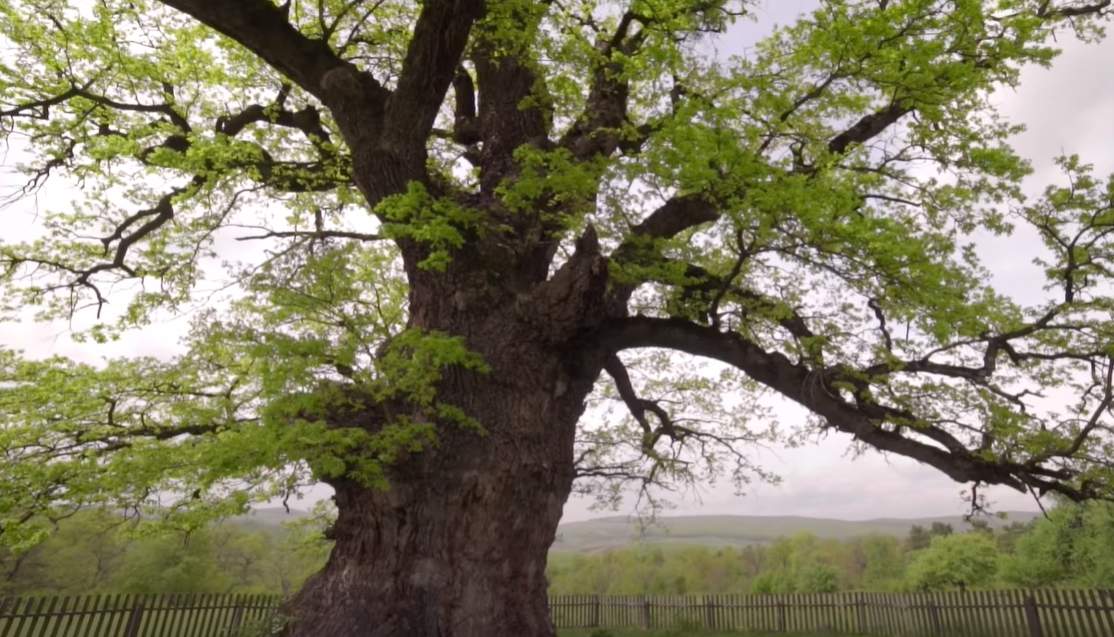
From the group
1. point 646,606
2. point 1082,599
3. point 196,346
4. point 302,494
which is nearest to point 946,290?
point 302,494

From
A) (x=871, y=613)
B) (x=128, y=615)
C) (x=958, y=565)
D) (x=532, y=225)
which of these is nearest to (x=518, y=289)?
(x=532, y=225)

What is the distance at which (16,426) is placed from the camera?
7273 millimetres

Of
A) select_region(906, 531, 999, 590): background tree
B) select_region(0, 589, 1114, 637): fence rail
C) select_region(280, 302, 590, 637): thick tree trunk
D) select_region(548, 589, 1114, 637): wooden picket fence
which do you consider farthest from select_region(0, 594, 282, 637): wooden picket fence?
select_region(906, 531, 999, 590): background tree

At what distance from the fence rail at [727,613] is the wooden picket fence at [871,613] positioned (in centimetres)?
2

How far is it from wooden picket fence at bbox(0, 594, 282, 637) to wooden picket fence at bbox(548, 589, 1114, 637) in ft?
25.5

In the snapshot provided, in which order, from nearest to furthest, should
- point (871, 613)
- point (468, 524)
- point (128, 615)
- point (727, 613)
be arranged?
point (468, 524), point (128, 615), point (871, 613), point (727, 613)

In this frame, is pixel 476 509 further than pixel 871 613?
No

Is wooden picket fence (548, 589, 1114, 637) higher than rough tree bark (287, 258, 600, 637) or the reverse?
the reverse

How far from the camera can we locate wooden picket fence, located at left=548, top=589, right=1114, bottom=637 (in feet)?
41.6

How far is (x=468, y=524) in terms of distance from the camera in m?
6.51

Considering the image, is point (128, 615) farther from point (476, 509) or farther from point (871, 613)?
point (871, 613)

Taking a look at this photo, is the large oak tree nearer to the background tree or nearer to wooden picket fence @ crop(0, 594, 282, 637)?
wooden picket fence @ crop(0, 594, 282, 637)

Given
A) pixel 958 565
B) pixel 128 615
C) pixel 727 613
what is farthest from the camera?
pixel 958 565

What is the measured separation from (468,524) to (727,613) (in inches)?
595
